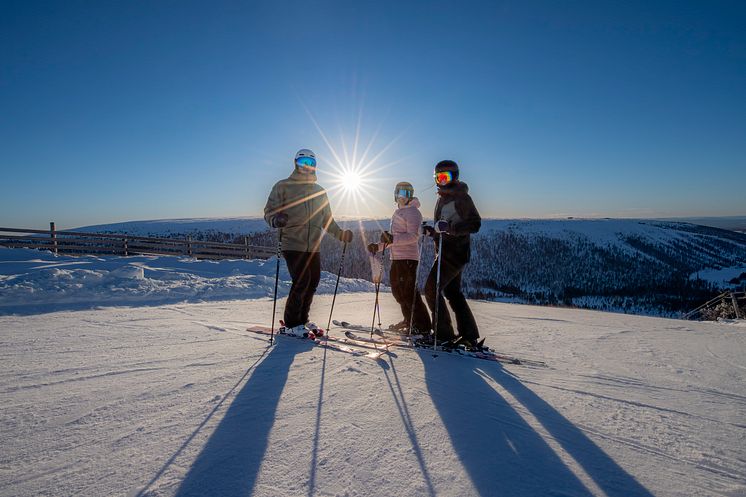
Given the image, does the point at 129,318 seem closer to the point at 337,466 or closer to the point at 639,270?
the point at 337,466

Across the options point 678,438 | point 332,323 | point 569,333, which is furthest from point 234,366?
point 569,333

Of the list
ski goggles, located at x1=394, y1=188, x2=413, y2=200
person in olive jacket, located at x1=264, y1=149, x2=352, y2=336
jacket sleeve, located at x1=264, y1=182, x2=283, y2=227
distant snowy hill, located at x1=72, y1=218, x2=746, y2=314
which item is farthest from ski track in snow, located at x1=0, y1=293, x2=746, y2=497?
distant snowy hill, located at x1=72, y1=218, x2=746, y2=314

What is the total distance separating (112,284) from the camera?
25.8 ft

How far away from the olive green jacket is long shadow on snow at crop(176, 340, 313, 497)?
2136 mm

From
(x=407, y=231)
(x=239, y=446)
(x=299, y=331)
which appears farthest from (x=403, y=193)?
(x=239, y=446)

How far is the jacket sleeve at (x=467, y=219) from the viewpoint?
156 inches

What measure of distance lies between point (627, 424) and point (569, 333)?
11.7 feet

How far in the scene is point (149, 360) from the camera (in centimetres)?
317

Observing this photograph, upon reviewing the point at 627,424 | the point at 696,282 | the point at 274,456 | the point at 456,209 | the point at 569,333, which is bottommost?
the point at 696,282

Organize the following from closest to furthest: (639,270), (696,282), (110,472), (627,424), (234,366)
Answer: (110,472) < (627,424) < (234,366) < (696,282) < (639,270)

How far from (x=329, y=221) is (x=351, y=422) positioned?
3.27 meters

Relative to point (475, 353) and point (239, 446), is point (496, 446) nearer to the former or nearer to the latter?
point (239, 446)

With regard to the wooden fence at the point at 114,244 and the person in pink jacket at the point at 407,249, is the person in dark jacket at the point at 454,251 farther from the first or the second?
the wooden fence at the point at 114,244

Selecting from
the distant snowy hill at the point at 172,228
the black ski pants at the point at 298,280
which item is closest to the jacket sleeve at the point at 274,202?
the black ski pants at the point at 298,280
